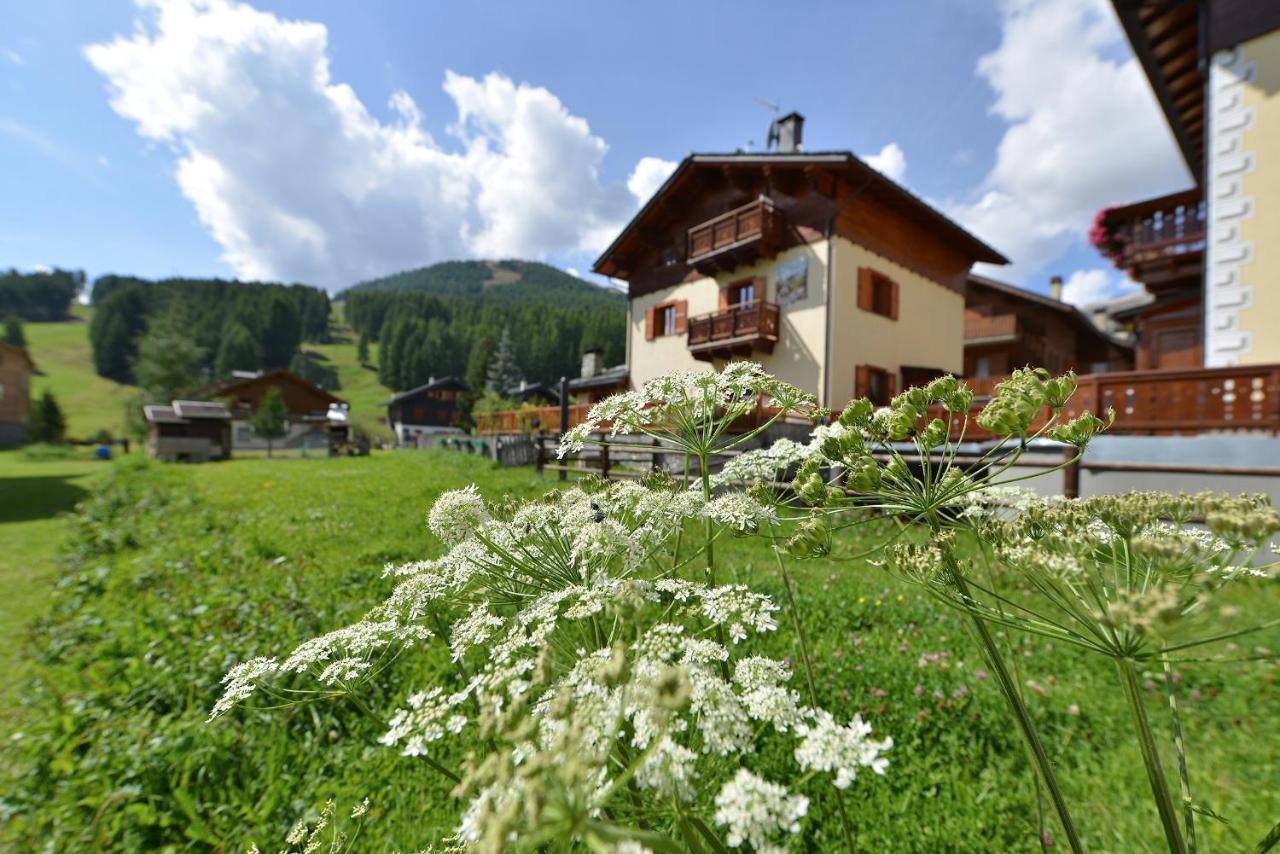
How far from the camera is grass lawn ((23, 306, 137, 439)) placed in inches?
2724

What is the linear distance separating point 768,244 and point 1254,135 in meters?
11.0

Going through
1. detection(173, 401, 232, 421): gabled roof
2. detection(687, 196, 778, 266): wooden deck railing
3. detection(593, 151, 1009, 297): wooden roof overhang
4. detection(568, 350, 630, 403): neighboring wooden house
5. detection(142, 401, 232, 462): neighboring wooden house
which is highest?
detection(593, 151, 1009, 297): wooden roof overhang

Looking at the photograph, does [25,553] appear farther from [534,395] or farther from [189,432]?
[534,395]

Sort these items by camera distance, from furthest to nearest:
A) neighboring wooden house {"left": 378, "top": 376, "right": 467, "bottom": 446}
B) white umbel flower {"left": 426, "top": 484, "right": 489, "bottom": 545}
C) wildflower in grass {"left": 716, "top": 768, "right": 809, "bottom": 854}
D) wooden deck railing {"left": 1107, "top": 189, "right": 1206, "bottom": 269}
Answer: neighboring wooden house {"left": 378, "top": 376, "right": 467, "bottom": 446}, wooden deck railing {"left": 1107, "top": 189, "right": 1206, "bottom": 269}, white umbel flower {"left": 426, "top": 484, "right": 489, "bottom": 545}, wildflower in grass {"left": 716, "top": 768, "right": 809, "bottom": 854}

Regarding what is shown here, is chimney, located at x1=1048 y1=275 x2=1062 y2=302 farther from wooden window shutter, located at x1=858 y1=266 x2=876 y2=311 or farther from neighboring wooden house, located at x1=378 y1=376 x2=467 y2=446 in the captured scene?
neighboring wooden house, located at x1=378 y1=376 x2=467 y2=446

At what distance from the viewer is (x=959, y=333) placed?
20.5 metres

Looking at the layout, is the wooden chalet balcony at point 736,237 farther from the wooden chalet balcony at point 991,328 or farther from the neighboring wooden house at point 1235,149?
the wooden chalet balcony at point 991,328

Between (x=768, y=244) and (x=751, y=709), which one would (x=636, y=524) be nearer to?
(x=751, y=709)

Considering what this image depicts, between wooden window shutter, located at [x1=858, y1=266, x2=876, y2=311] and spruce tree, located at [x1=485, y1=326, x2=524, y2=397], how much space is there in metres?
63.1

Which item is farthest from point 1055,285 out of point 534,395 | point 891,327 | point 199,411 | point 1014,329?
point 199,411

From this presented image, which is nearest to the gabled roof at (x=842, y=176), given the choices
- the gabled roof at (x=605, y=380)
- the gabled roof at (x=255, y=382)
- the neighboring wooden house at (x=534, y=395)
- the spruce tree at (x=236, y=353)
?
the gabled roof at (x=605, y=380)

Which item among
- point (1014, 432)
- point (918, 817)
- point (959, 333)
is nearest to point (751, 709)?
point (1014, 432)

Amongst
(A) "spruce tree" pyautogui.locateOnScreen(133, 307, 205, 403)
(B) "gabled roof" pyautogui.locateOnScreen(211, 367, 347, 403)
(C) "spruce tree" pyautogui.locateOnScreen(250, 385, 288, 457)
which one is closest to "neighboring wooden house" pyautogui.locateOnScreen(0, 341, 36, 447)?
(A) "spruce tree" pyautogui.locateOnScreen(133, 307, 205, 403)

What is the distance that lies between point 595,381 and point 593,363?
3.92 metres
